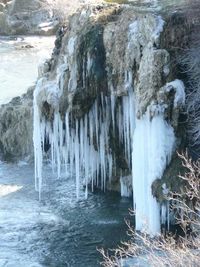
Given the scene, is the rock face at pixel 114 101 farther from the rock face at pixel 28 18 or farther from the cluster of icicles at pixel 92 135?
the rock face at pixel 28 18

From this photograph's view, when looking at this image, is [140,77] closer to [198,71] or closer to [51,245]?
[198,71]

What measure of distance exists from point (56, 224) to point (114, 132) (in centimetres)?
329

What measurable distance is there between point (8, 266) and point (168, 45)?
7414 mm

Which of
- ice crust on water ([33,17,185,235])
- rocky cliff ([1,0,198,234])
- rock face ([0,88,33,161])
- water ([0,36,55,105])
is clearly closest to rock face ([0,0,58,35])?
water ([0,36,55,105])

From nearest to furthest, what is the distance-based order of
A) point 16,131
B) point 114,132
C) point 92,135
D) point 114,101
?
point 114,101 → point 114,132 → point 92,135 → point 16,131

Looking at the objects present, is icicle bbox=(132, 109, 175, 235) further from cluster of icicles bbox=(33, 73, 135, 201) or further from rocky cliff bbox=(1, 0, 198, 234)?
cluster of icicles bbox=(33, 73, 135, 201)

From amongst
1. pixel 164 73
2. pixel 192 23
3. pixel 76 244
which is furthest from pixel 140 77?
pixel 76 244

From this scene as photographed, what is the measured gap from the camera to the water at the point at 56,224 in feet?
66.5

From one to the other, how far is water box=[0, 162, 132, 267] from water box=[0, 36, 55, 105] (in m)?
11.6

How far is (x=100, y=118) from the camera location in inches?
899

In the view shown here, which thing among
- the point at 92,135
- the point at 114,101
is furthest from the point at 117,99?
the point at 92,135

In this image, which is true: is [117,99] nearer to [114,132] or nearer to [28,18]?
[114,132]

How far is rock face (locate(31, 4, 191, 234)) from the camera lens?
65.9 feet

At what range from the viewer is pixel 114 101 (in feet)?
72.7
